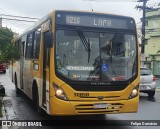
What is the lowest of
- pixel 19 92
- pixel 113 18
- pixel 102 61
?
pixel 19 92

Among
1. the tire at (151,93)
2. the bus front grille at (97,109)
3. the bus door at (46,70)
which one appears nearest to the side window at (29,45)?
the bus door at (46,70)

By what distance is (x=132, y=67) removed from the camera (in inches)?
405

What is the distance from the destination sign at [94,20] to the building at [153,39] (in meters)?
46.4

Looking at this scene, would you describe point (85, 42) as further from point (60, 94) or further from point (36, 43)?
point (36, 43)

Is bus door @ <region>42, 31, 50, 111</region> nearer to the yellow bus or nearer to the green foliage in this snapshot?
the yellow bus

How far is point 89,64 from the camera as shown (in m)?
9.87

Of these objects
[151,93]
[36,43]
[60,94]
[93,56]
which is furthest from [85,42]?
[151,93]

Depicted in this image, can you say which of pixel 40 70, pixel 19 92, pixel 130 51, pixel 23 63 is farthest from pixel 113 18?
pixel 19 92

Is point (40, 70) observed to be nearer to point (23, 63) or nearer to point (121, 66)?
point (121, 66)

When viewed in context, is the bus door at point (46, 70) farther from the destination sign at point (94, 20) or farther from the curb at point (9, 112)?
the curb at point (9, 112)

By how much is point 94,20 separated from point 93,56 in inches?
41.3

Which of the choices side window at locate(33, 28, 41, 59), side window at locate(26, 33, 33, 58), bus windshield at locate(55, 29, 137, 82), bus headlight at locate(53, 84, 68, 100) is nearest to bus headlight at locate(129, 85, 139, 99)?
bus windshield at locate(55, 29, 137, 82)

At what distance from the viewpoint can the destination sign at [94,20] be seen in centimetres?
1002

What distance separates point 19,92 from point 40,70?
818 centimetres
